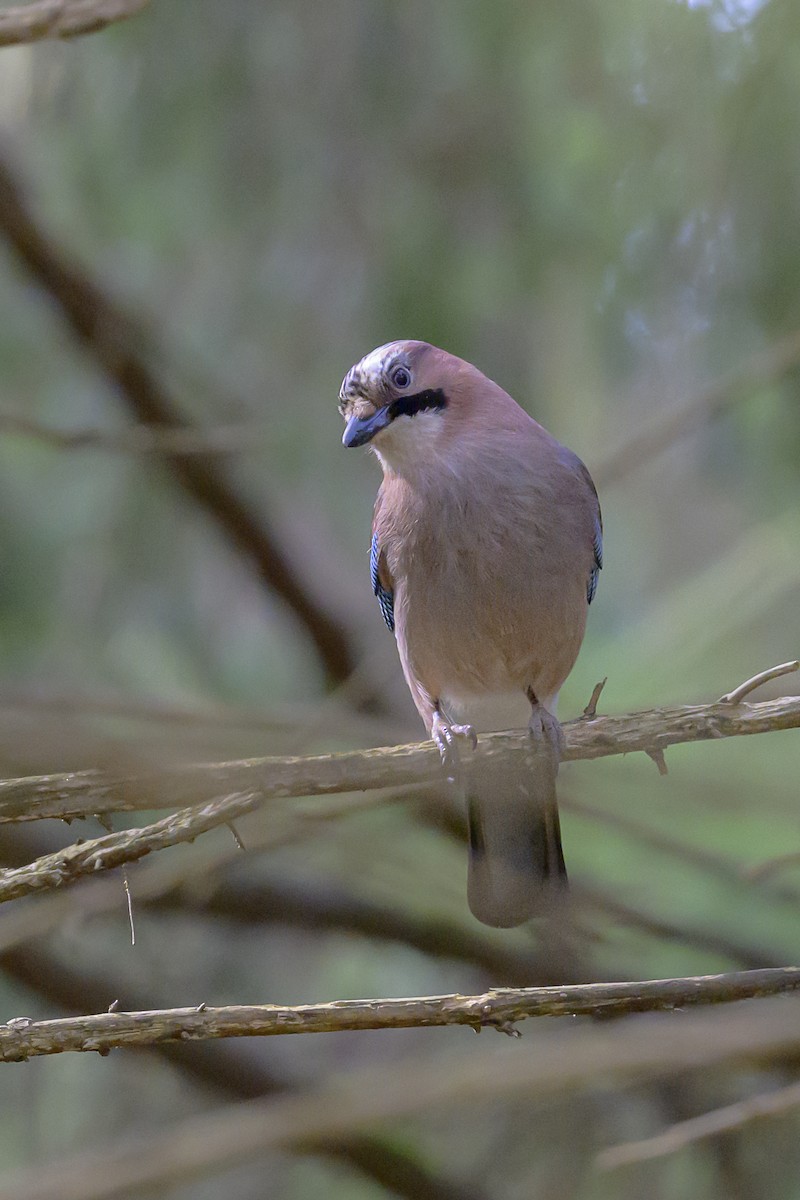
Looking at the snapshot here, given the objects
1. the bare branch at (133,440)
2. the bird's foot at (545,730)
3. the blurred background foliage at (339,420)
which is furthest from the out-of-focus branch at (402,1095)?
the bare branch at (133,440)

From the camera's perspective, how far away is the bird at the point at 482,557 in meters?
4.51

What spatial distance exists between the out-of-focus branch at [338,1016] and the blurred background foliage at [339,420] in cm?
179

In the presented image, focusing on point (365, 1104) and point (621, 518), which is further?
point (621, 518)

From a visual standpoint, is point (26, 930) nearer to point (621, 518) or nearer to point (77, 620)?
point (77, 620)

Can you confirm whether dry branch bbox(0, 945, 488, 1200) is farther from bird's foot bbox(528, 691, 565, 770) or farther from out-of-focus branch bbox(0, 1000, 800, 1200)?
bird's foot bbox(528, 691, 565, 770)

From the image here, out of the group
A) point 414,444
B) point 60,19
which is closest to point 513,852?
point 414,444

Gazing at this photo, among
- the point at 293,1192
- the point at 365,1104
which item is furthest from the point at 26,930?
the point at 293,1192

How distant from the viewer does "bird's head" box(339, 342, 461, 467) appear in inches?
173

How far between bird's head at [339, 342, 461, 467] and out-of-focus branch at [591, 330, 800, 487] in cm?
88

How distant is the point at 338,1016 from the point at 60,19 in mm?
3189

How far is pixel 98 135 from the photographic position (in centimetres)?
623

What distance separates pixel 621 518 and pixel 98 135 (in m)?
3.90

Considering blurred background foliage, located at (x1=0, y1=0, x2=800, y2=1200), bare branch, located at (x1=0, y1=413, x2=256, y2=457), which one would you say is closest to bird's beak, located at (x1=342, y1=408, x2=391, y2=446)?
bare branch, located at (x1=0, y1=413, x2=256, y2=457)

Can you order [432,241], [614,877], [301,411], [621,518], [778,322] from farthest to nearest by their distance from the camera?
[621,518] → [301,411] → [432,241] → [614,877] → [778,322]
